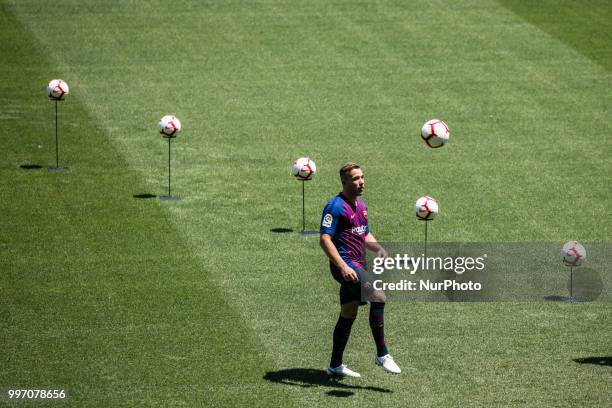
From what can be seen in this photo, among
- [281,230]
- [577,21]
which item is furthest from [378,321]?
[577,21]

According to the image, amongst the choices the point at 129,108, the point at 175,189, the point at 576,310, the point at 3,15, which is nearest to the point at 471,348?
the point at 576,310

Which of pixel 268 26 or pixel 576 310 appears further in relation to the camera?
pixel 268 26

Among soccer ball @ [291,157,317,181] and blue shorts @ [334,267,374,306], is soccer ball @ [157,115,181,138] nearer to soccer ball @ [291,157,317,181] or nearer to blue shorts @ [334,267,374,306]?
soccer ball @ [291,157,317,181]

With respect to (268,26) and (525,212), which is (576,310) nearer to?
(525,212)

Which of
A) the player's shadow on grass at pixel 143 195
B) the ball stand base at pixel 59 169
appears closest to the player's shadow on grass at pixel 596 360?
the player's shadow on grass at pixel 143 195

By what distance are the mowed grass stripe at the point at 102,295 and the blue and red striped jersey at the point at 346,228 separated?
71.6 inches

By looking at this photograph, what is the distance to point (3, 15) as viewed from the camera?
3117 cm

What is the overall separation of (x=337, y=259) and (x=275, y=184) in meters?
9.22

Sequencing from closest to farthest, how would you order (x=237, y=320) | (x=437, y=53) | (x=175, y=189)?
1. (x=237, y=320)
2. (x=175, y=189)
3. (x=437, y=53)

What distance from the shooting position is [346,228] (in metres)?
12.8

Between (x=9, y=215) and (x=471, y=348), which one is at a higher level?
(x=9, y=215)

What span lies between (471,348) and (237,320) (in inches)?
127

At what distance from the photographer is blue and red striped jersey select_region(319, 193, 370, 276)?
1265 cm

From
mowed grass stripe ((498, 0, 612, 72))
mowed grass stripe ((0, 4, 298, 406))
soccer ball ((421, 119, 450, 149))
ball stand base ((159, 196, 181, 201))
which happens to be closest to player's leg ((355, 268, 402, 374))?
mowed grass stripe ((0, 4, 298, 406))
